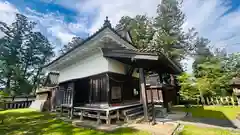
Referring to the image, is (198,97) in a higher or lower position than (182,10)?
lower

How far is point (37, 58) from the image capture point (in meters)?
29.1

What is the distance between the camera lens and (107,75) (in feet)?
23.1

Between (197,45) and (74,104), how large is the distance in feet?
70.5

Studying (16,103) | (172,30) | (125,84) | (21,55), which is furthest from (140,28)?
(21,55)

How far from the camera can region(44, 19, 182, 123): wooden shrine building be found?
630 cm

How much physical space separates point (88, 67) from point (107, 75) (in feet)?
5.56

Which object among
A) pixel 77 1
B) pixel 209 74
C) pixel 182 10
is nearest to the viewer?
pixel 77 1

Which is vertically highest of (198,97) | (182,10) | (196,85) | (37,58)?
(182,10)

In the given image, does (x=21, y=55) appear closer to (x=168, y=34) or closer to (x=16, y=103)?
(x=16, y=103)

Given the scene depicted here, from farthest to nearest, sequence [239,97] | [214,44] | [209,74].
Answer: [214,44], [209,74], [239,97]

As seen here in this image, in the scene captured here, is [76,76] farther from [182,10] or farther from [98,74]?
[182,10]

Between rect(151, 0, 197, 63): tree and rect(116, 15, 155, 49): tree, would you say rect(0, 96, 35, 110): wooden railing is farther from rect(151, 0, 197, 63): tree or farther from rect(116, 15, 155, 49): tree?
rect(151, 0, 197, 63): tree

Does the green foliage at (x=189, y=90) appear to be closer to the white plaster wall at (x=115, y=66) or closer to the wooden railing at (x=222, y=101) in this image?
the wooden railing at (x=222, y=101)

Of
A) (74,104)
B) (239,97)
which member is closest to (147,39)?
(239,97)
